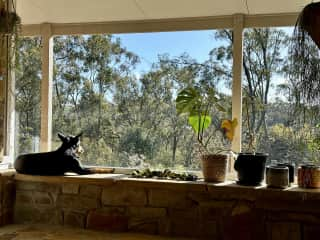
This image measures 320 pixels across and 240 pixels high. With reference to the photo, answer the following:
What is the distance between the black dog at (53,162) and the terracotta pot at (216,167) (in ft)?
3.50

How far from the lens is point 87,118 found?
3.62 meters

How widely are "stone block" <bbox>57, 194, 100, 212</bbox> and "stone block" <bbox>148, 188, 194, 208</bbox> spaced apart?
1.60 feet

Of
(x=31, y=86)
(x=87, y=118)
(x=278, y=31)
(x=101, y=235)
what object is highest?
(x=278, y=31)

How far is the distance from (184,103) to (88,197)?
1.14 metres

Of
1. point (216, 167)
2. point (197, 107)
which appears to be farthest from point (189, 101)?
point (216, 167)

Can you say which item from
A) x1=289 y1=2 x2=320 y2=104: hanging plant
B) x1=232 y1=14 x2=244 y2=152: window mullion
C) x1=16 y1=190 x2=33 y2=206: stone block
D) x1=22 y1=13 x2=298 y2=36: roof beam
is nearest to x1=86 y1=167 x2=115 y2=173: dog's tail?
x1=16 y1=190 x2=33 y2=206: stone block

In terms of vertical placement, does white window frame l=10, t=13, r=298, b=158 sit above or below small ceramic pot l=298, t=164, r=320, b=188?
above

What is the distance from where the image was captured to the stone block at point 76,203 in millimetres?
3262

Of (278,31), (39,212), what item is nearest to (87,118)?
(39,212)

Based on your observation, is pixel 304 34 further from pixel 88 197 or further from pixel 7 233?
pixel 7 233

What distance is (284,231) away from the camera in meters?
2.83

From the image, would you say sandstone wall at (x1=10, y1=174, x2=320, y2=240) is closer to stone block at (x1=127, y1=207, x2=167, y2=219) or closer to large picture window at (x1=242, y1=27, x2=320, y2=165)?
stone block at (x1=127, y1=207, x2=167, y2=219)

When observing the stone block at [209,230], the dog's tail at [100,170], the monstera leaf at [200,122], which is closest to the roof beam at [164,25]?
the monstera leaf at [200,122]

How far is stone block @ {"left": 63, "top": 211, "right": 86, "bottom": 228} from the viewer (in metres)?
3.29
